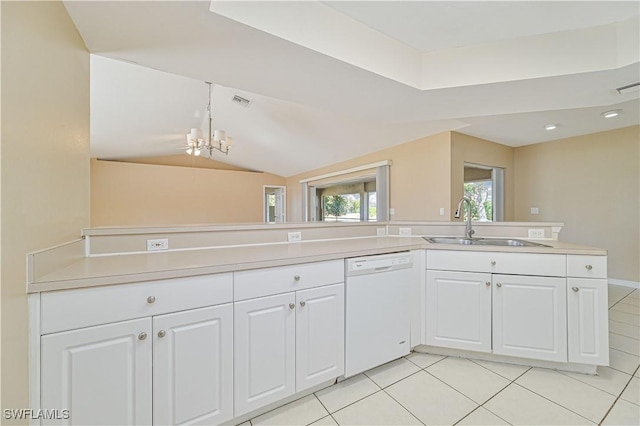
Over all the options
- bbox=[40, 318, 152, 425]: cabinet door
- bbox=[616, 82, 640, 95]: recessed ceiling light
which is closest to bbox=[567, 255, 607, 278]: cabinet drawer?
bbox=[616, 82, 640, 95]: recessed ceiling light

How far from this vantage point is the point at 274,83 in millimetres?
1854

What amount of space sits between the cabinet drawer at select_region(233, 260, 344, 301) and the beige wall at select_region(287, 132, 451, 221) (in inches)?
112

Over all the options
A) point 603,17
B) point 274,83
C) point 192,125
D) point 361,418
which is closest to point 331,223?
point 274,83

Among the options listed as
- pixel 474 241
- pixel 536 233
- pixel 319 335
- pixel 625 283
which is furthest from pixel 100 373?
pixel 625 283

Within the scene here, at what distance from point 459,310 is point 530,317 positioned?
43 centimetres

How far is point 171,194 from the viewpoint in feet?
21.6

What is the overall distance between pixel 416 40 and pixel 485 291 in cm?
180

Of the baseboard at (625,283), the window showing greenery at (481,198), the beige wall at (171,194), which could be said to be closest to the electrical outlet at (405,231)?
the window showing greenery at (481,198)

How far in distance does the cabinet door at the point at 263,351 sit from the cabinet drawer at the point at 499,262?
1170mm

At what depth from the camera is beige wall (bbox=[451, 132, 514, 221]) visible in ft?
12.5

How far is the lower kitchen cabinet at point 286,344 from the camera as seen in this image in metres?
1.29

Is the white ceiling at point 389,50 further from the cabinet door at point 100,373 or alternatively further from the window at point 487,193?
the window at point 487,193

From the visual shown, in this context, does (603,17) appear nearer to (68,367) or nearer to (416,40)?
(416,40)

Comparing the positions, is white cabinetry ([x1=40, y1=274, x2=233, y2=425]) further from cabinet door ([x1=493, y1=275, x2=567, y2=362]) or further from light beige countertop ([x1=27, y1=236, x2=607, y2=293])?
cabinet door ([x1=493, y1=275, x2=567, y2=362])
